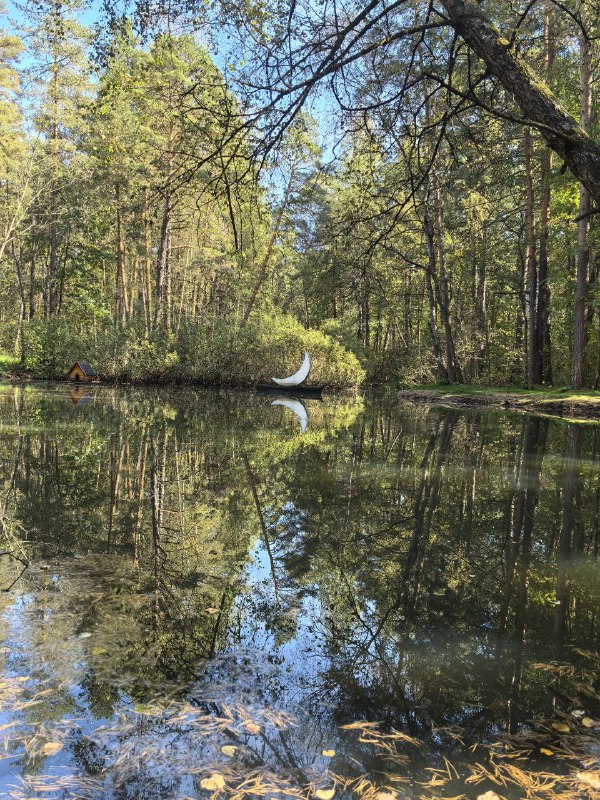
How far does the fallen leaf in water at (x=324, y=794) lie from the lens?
A: 162cm

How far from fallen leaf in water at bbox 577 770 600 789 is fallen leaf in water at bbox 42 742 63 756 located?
167 cm

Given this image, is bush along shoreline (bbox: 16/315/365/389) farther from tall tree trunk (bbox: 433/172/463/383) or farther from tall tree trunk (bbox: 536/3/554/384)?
tall tree trunk (bbox: 536/3/554/384)

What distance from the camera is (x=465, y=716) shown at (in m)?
2.08

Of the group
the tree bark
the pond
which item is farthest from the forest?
the pond

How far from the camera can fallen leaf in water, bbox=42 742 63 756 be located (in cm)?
176

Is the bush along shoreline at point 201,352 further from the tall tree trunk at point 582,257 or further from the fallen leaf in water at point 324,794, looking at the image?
the fallen leaf in water at point 324,794

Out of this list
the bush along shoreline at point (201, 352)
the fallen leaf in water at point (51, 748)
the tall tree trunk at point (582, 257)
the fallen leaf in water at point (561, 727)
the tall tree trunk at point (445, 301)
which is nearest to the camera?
the fallen leaf in water at point (51, 748)

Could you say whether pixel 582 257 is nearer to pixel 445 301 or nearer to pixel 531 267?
pixel 531 267

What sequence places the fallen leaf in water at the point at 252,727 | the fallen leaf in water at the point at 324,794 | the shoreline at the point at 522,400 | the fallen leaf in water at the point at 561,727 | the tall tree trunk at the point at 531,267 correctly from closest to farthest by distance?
1. the fallen leaf in water at the point at 324,794
2. the fallen leaf in water at the point at 252,727
3. the fallen leaf in water at the point at 561,727
4. the shoreline at the point at 522,400
5. the tall tree trunk at the point at 531,267

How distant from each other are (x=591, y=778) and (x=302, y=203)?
2267 cm

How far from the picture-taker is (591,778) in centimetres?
175

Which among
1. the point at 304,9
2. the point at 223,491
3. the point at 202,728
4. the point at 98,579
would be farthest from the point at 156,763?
the point at 304,9

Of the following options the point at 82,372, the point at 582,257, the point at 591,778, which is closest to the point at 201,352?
the point at 82,372

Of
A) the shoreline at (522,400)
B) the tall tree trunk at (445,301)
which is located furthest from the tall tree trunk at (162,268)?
the shoreline at (522,400)
